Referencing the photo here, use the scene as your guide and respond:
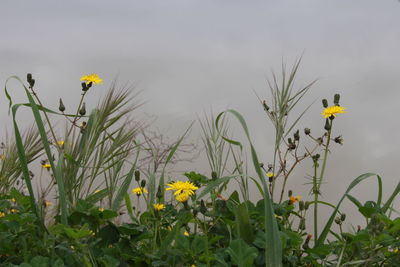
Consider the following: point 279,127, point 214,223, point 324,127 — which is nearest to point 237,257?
point 214,223

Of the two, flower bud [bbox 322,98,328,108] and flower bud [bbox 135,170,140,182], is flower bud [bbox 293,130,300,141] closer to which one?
flower bud [bbox 322,98,328,108]

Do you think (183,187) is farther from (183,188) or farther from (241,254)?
(241,254)

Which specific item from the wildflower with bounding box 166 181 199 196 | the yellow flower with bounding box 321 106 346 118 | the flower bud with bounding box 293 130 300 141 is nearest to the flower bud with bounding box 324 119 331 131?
the yellow flower with bounding box 321 106 346 118

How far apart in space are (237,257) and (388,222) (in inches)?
18.2

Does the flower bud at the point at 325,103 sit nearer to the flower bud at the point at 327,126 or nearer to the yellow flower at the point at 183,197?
the flower bud at the point at 327,126

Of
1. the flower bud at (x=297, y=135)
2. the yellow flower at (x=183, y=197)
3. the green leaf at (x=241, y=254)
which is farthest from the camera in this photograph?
the flower bud at (x=297, y=135)

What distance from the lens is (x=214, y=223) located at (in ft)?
5.40

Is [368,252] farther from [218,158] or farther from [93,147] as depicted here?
Result: [93,147]

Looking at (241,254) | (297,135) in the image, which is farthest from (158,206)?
(297,135)

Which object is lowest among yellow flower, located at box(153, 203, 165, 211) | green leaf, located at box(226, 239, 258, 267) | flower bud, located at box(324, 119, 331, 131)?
green leaf, located at box(226, 239, 258, 267)

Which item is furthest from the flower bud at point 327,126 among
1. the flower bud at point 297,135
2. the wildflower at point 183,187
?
the wildflower at point 183,187

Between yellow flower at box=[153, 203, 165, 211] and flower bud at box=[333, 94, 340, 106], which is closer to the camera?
yellow flower at box=[153, 203, 165, 211]

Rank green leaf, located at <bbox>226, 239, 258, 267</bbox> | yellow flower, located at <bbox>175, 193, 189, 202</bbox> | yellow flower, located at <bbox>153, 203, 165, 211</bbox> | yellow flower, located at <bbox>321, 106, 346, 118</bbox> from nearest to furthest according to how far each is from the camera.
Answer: green leaf, located at <bbox>226, 239, 258, 267</bbox> < yellow flower, located at <bbox>175, 193, 189, 202</bbox> < yellow flower, located at <bbox>153, 203, 165, 211</bbox> < yellow flower, located at <bbox>321, 106, 346, 118</bbox>

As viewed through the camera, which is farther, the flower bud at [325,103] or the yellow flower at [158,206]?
the flower bud at [325,103]
